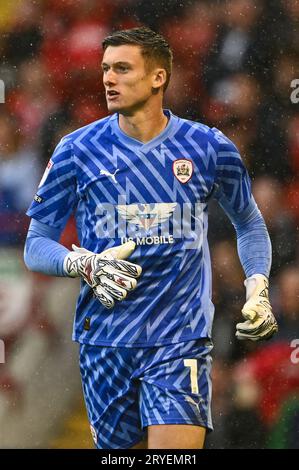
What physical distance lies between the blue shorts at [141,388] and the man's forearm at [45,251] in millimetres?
321

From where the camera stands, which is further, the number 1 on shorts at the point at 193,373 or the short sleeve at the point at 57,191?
the short sleeve at the point at 57,191

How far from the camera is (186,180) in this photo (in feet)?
14.0

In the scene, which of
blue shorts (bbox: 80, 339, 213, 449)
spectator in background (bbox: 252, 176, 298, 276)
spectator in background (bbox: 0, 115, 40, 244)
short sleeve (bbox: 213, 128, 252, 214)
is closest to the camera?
blue shorts (bbox: 80, 339, 213, 449)

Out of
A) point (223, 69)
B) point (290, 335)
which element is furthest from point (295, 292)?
point (223, 69)

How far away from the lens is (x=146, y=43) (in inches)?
169

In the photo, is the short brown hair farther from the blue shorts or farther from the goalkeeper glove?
the blue shorts

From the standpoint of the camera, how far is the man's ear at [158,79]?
4.32m

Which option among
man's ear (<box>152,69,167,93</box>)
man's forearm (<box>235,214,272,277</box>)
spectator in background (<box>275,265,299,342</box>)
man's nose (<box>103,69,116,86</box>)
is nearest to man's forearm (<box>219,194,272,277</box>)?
man's forearm (<box>235,214,272,277</box>)

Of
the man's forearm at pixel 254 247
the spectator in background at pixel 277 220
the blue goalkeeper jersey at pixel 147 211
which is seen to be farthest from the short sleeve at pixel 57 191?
the spectator in background at pixel 277 220

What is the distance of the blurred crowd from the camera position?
5344 millimetres

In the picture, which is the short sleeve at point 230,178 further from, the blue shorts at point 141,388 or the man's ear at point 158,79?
the blue shorts at point 141,388

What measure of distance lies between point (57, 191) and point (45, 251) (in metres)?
0.23

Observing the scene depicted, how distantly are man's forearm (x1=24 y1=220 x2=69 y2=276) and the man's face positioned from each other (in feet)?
1.67
